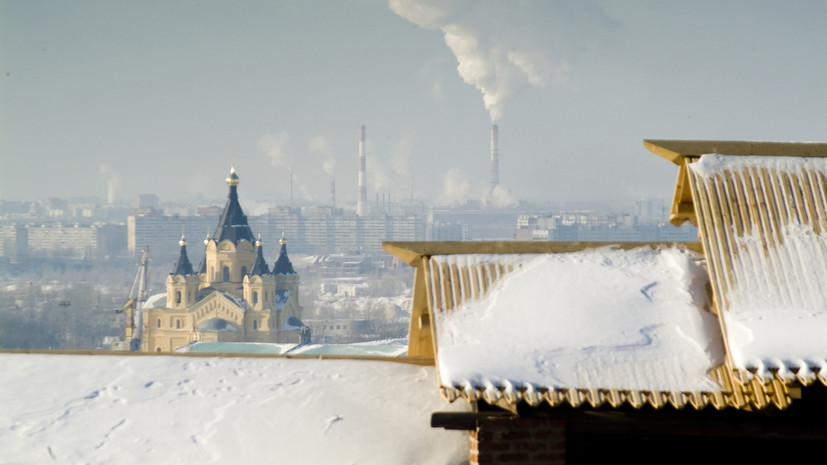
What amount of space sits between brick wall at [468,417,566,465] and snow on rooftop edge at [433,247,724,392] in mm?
224

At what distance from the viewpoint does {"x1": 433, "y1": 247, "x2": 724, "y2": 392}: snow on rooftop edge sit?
11.1 feet

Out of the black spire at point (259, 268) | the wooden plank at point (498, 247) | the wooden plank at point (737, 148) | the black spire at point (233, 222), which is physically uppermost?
the black spire at point (233, 222)

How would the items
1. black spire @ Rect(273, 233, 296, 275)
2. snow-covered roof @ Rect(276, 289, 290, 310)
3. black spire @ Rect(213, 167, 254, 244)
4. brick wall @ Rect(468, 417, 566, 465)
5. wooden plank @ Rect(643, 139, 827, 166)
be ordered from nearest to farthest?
brick wall @ Rect(468, 417, 566, 465) < wooden plank @ Rect(643, 139, 827, 166) < black spire @ Rect(213, 167, 254, 244) < black spire @ Rect(273, 233, 296, 275) < snow-covered roof @ Rect(276, 289, 290, 310)

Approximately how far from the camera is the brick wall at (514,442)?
11.3 ft

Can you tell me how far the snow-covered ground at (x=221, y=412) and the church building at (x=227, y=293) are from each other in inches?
2126

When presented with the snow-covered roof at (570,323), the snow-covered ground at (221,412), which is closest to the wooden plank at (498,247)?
the snow-covered roof at (570,323)

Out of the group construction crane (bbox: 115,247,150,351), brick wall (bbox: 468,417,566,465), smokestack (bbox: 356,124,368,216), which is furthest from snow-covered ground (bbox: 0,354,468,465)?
smokestack (bbox: 356,124,368,216)

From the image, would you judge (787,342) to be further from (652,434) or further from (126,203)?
(126,203)

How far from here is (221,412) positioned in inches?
158

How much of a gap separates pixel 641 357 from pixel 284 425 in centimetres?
158

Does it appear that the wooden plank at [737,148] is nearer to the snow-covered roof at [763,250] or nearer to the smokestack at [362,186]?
the snow-covered roof at [763,250]

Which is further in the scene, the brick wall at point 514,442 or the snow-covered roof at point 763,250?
the brick wall at point 514,442

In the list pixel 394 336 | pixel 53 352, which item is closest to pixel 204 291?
pixel 394 336

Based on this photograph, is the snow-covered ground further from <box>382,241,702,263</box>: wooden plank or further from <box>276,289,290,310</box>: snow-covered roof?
<box>276,289,290,310</box>: snow-covered roof
